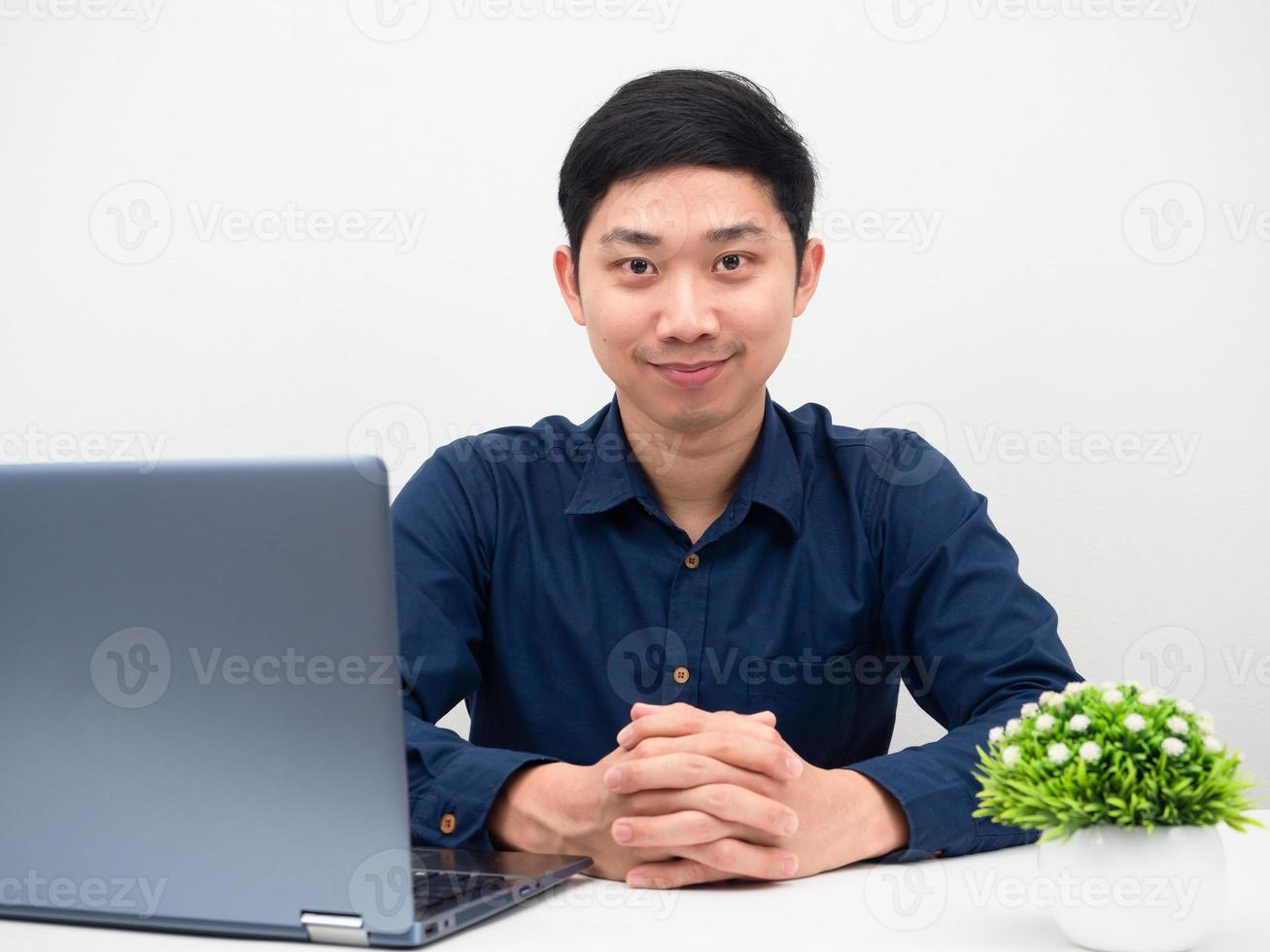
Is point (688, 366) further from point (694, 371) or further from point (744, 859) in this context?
point (744, 859)

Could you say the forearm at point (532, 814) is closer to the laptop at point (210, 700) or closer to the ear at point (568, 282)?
the laptop at point (210, 700)

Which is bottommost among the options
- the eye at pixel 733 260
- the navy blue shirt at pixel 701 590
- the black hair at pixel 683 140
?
the navy blue shirt at pixel 701 590

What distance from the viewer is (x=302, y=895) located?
0.89 meters

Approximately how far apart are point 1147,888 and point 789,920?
27cm

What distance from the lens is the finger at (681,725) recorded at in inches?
46.4

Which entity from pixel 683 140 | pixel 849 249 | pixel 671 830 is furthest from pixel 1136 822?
pixel 849 249

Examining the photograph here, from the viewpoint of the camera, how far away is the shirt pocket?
65.3 inches

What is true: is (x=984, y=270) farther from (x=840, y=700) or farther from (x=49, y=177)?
(x=49, y=177)

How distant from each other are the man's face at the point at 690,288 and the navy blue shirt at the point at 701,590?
0.51 feet

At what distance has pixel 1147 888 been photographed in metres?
0.89

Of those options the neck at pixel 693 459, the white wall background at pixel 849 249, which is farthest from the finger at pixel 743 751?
the white wall background at pixel 849 249

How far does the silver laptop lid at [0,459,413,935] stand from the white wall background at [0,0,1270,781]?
1333 millimetres

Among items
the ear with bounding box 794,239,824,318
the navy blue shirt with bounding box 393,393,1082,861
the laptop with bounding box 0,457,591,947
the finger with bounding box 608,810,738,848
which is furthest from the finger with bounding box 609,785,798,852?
the ear with bounding box 794,239,824,318

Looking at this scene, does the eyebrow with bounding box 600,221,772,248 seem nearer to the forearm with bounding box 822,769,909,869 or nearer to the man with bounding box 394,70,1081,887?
the man with bounding box 394,70,1081,887
